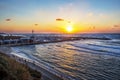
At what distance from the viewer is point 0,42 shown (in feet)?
164

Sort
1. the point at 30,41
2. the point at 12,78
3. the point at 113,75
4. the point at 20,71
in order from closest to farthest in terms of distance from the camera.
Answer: the point at 12,78 → the point at 20,71 → the point at 113,75 → the point at 30,41

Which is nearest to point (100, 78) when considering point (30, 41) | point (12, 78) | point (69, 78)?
point (69, 78)

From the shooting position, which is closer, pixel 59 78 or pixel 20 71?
pixel 20 71

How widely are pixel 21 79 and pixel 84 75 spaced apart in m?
9.07

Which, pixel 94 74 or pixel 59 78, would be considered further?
pixel 94 74

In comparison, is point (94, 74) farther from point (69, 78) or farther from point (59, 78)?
point (59, 78)

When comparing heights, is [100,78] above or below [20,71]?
below

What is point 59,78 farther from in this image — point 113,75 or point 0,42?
point 0,42

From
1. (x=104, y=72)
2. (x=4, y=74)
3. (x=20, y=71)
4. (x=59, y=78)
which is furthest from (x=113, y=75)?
(x=4, y=74)

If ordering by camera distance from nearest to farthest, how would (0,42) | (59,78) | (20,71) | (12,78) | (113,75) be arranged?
1. (12,78)
2. (20,71)
3. (59,78)
4. (113,75)
5. (0,42)

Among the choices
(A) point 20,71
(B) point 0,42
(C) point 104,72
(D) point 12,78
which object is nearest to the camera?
(D) point 12,78

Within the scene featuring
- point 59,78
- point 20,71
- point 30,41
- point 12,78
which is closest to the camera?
point 12,78

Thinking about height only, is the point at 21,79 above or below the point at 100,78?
above

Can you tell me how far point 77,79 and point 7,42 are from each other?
43778mm
